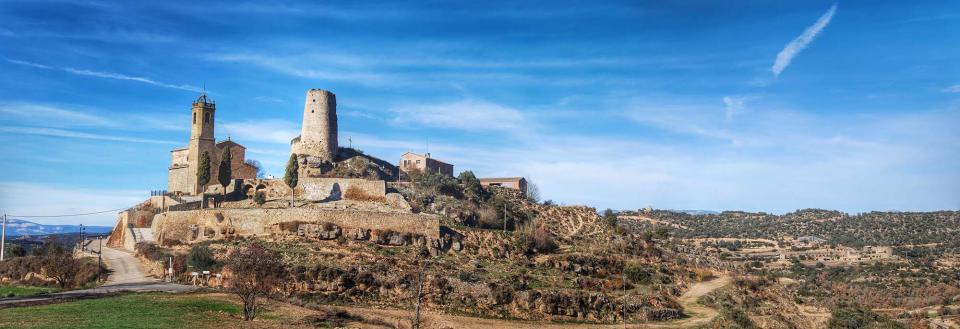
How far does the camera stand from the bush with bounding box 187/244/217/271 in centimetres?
4053

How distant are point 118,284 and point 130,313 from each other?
1334 centimetres

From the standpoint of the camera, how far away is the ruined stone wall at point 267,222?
1868 inches

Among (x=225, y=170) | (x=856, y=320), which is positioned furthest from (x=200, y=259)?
(x=856, y=320)

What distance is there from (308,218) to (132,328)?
2575cm

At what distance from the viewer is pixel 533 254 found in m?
50.9

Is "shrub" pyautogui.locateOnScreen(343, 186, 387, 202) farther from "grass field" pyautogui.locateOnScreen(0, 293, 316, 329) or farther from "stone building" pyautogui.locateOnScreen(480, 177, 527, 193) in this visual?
"grass field" pyautogui.locateOnScreen(0, 293, 316, 329)

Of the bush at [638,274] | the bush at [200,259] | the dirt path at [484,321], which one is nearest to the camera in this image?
the dirt path at [484,321]

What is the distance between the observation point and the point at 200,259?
40781 mm

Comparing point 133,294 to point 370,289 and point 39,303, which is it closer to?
point 39,303

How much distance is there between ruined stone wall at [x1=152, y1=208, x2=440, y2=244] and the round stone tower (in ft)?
58.1

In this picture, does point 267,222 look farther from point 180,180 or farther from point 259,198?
point 180,180

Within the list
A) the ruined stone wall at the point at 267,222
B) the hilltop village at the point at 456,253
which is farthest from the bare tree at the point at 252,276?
the ruined stone wall at the point at 267,222

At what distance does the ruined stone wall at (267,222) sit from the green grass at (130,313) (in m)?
17.3

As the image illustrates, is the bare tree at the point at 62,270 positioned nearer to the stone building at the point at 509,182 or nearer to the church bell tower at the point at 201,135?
the church bell tower at the point at 201,135
